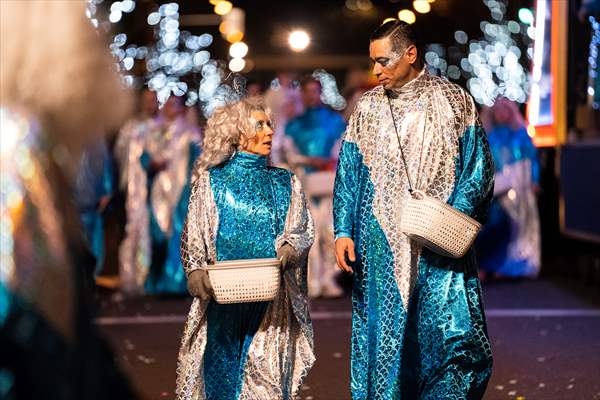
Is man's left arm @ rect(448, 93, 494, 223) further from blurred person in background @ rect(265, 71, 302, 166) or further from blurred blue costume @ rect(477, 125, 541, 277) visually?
blurred blue costume @ rect(477, 125, 541, 277)

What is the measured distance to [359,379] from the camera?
5.54 meters

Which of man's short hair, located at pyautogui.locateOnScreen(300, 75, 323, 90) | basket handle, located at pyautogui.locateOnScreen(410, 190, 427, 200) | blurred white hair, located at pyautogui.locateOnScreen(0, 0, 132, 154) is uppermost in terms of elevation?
man's short hair, located at pyautogui.locateOnScreen(300, 75, 323, 90)

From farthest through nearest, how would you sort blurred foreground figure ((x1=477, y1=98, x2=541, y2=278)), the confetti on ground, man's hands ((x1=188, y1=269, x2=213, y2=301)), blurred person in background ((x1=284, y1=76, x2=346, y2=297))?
blurred foreground figure ((x1=477, y1=98, x2=541, y2=278)) → blurred person in background ((x1=284, y1=76, x2=346, y2=297)) → the confetti on ground → man's hands ((x1=188, y1=269, x2=213, y2=301))

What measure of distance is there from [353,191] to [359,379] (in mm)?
838

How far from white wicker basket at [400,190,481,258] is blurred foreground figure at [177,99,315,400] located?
0.60 m

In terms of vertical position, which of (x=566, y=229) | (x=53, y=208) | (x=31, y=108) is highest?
(x=31, y=108)

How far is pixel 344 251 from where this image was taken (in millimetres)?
5543

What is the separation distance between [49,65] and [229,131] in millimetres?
3628

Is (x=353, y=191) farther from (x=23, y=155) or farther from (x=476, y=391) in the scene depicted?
(x=23, y=155)

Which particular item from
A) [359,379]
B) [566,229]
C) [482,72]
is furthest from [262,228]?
[482,72]

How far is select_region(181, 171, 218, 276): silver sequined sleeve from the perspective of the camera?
5539mm

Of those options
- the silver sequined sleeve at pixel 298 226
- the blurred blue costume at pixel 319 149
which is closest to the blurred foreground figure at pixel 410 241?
the silver sequined sleeve at pixel 298 226

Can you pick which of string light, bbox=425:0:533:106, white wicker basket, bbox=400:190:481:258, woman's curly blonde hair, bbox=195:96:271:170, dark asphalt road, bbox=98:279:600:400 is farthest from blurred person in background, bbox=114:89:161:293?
white wicker basket, bbox=400:190:481:258

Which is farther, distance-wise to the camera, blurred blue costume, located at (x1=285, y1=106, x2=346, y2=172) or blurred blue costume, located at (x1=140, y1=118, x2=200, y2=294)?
blurred blue costume, located at (x1=140, y1=118, x2=200, y2=294)
